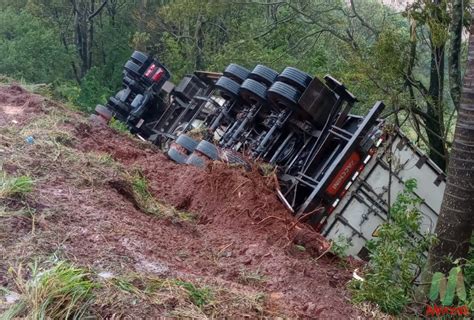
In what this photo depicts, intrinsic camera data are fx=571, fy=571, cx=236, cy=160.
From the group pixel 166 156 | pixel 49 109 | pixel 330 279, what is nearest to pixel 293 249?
pixel 330 279

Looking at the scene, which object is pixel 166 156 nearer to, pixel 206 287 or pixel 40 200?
pixel 40 200

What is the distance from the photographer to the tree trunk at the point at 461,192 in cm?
425

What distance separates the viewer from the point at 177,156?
8.65 meters

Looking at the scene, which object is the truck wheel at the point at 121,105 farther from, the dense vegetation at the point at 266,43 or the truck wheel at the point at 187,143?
the dense vegetation at the point at 266,43

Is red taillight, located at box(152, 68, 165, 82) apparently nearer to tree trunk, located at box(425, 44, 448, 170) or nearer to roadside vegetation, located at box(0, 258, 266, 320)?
tree trunk, located at box(425, 44, 448, 170)

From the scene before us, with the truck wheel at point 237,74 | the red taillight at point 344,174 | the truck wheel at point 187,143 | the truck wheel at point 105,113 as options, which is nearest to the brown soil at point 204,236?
the red taillight at point 344,174

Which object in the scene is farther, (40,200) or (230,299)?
(40,200)

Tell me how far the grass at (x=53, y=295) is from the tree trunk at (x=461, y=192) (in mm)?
2722

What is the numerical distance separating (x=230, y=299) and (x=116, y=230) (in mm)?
1195

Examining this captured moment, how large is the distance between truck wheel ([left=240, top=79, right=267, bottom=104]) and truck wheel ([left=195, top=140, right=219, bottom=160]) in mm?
1086

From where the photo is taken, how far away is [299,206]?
23.4ft

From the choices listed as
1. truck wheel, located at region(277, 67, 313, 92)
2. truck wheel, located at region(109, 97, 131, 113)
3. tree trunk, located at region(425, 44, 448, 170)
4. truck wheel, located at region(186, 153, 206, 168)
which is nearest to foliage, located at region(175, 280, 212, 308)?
truck wheel, located at region(186, 153, 206, 168)

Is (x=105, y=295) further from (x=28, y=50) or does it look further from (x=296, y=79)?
(x=28, y=50)

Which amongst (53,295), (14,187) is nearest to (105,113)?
(14,187)
